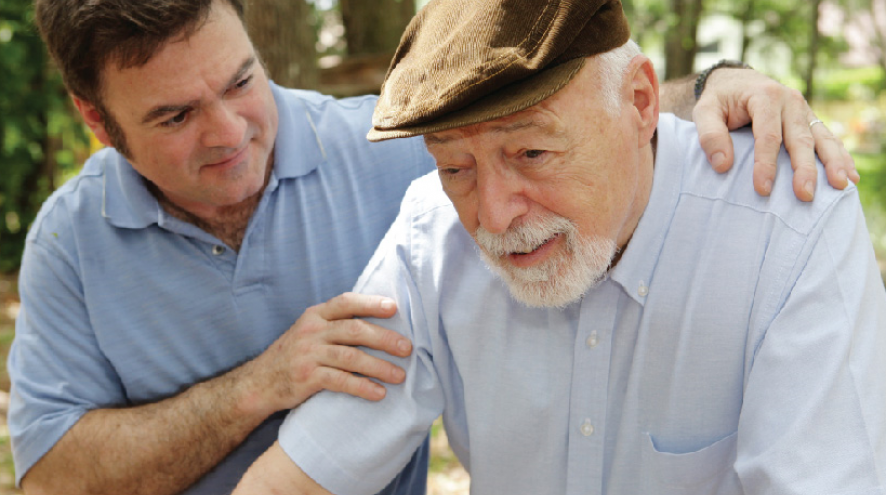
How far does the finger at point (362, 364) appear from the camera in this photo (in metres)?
1.94

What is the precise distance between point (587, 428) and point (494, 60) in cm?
85

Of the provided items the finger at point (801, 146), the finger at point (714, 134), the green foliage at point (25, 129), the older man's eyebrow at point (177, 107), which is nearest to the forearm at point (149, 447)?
the older man's eyebrow at point (177, 107)

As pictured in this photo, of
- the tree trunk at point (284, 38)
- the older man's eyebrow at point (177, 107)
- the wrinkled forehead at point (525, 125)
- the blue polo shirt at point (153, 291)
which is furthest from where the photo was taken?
the tree trunk at point (284, 38)

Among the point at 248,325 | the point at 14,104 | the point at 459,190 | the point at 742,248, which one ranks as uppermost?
the point at 459,190

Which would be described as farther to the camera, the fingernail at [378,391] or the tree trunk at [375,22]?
the tree trunk at [375,22]

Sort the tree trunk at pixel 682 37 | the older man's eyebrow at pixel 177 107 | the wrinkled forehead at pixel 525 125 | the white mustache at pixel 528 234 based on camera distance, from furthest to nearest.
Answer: the tree trunk at pixel 682 37 < the older man's eyebrow at pixel 177 107 < the white mustache at pixel 528 234 < the wrinkled forehead at pixel 525 125

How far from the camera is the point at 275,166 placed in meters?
2.48

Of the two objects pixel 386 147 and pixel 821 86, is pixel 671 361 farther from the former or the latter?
pixel 821 86

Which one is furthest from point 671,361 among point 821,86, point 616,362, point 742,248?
point 821,86

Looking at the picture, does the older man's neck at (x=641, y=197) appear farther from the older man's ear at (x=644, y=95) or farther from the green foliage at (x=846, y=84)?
the green foliage at (x=846, y=84)

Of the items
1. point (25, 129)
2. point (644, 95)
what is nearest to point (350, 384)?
point (644, 95)

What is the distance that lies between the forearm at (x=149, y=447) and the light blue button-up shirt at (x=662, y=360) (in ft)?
1.35

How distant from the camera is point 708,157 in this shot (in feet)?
6.26

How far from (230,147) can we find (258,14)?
1.51 m
